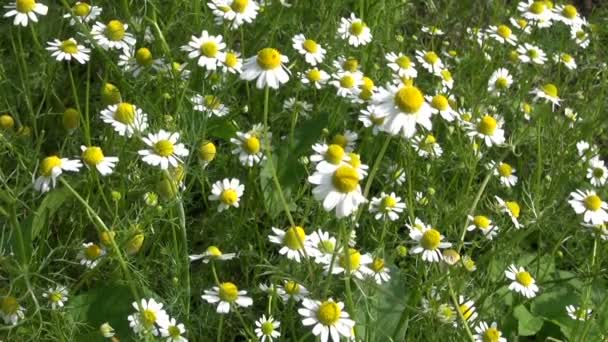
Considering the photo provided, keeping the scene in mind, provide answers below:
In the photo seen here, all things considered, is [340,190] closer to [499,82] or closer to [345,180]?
[345,180]

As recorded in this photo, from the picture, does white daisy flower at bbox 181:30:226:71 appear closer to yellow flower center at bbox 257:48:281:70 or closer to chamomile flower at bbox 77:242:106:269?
yellow flower center at bbox 257:48:281:70

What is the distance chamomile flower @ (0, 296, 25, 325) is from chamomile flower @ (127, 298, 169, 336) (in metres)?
0.23

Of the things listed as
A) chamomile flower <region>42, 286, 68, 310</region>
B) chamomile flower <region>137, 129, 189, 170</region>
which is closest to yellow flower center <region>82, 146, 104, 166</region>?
chamomile flower <region>137, 129, 189, 170</region>

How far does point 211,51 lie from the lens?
2.35 metres

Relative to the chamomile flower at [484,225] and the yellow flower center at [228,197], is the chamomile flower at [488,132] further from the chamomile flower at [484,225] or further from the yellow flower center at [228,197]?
the yellow flower center at [228,197]

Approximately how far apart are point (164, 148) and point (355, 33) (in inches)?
39.7

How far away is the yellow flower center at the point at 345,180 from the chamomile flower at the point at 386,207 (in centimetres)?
64

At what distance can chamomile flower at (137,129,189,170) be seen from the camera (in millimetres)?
1952

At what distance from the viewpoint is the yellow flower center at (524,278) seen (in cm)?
224

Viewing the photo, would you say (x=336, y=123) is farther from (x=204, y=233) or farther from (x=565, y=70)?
(x=565, y=70)

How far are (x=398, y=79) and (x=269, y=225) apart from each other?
0.63 meters

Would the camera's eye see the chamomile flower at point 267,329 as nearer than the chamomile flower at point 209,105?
Yes

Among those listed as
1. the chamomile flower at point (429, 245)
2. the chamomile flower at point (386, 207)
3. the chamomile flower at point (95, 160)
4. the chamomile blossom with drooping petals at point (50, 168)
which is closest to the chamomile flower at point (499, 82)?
the chamomile flower at point (386, 207)

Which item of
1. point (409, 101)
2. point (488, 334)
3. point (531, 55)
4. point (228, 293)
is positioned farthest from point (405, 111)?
point (531, 55)
